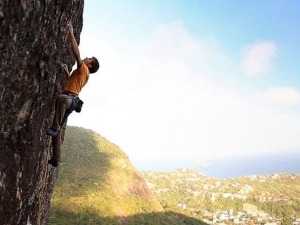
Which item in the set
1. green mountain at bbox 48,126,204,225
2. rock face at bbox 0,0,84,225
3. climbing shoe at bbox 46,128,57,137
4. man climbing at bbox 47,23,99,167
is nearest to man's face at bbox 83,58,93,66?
man climbing at bbox 47,23,99,167

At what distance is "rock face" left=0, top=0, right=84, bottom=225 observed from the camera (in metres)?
7.94

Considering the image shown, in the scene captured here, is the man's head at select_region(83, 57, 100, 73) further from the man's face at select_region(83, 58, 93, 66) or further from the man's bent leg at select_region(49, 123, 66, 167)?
the man's bent leg at select_region(49, 123, 66, 167)

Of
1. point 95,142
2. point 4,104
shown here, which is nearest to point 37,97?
point 4,104

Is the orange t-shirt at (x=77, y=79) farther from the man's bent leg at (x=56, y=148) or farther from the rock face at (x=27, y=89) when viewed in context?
the man's bent leg at (x=56, y=148)

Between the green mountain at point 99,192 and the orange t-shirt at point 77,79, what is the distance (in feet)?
177

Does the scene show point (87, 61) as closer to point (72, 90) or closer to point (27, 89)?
point (72, 90)

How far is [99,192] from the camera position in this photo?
79.9 meters

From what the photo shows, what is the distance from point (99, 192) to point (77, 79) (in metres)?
73.0

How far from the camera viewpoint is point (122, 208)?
258 ft

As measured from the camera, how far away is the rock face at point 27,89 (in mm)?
7938

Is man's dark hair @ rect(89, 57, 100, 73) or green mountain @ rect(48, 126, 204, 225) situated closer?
man's dark hair @ rect(89, 57, 100, 73)

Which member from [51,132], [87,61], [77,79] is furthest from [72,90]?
[51,132]

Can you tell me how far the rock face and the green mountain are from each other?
53.2 metres

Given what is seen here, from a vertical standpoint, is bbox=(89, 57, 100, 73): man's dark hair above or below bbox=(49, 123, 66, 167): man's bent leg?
above
